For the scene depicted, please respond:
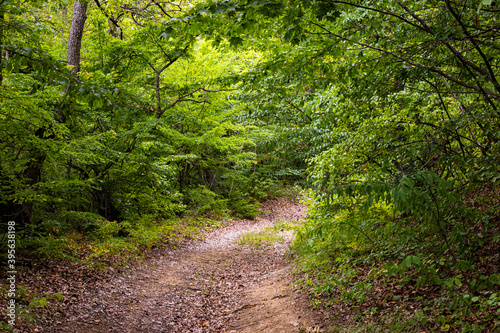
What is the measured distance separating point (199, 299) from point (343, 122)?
4658 millimetres

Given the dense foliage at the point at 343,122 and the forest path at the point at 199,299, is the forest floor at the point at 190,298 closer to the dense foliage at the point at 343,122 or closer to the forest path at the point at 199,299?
the forest path at the point at 199,299

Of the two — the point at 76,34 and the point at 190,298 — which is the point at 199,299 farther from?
the point at 76,34

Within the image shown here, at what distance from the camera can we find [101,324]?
4949mm

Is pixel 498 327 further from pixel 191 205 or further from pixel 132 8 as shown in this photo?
pixel 191 205

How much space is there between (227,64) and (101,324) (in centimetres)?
999

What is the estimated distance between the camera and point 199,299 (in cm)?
662

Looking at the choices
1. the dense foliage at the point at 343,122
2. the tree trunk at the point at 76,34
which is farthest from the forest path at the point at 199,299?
the tree trunk at the point at 76,34

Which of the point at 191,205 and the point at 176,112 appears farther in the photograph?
the point at 191,205

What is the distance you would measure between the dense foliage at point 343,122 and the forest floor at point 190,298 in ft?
2.78

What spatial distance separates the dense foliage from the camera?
3.16 meters

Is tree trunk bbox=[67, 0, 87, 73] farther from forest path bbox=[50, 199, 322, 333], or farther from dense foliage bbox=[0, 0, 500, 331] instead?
forest path bbox=[50, 199, 322, 333]

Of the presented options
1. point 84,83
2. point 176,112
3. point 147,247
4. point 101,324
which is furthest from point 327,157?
point 176,112

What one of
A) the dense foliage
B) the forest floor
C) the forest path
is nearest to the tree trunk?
the dense foliage

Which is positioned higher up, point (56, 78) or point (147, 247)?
point (56, 78)
